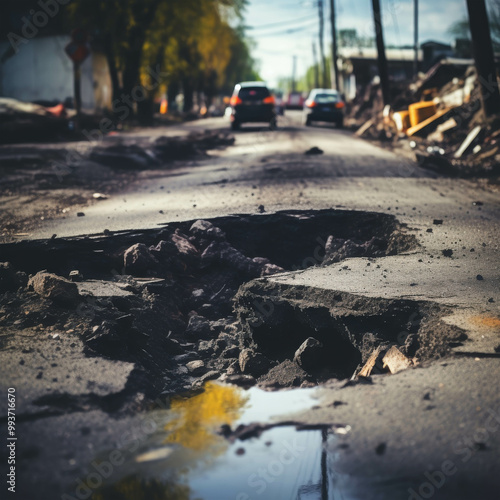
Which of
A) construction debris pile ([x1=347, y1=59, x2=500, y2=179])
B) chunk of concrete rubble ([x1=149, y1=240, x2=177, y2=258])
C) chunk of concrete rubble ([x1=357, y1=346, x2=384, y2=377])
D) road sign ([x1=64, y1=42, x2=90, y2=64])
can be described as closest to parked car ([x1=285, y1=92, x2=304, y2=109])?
construction debris pile ([x1=347, y1=59, x2=500, y2=179])

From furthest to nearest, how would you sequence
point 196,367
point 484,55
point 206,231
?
point 484,55
point 206,231
point 196,367

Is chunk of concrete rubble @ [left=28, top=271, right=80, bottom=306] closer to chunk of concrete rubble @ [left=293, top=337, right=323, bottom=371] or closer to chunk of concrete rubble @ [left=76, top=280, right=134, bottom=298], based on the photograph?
chunk of concrete rubble @ [left=76, top=280, right=134, bottom=298]

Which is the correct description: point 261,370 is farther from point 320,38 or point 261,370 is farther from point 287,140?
point 320,38

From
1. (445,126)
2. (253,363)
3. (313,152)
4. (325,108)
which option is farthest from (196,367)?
(325,108)

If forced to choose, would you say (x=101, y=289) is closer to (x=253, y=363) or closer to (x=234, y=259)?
(x=253, y=363)

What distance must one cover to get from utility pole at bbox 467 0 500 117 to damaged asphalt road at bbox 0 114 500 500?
6.61m

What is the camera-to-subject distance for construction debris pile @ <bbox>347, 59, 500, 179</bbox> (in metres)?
12.6

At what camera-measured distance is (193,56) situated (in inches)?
1750

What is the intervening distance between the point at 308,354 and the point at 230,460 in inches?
62.7


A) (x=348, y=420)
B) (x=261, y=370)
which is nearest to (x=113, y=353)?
(x=261, y=370)

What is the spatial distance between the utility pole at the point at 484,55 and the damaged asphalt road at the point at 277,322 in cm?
661

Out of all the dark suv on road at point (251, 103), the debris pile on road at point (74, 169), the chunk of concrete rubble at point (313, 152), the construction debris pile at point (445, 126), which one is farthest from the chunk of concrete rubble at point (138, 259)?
the dark suv on road at point (251, 103)

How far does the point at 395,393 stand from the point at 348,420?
13.2 inches

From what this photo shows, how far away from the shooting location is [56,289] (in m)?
4.30
